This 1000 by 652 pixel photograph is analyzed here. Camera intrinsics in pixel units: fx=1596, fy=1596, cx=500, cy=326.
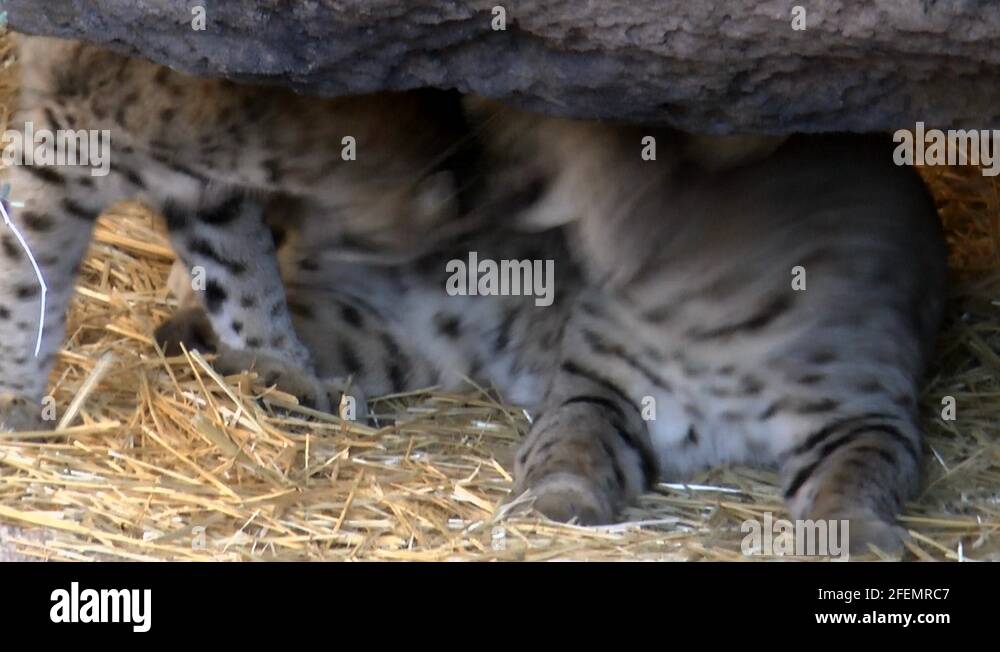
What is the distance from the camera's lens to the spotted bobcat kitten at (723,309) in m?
3.83

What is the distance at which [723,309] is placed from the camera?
13.3 ft

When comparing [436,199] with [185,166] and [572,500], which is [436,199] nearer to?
[185,166]

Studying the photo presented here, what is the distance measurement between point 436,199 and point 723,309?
812 millimetres

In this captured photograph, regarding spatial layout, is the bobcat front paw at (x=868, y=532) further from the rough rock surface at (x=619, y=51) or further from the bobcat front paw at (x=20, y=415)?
the bobcat front paw at (x=20, y=415)

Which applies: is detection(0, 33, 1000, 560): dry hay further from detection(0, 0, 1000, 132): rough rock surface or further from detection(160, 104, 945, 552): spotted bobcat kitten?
detection(0, 0, 1000, 132): rough rock surface

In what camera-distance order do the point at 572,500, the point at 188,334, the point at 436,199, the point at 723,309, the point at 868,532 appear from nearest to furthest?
1. the point at 868,532
2. the point at 572,500
3. the point at 723,309
4. the point at 436,199
5. the point at 188,334

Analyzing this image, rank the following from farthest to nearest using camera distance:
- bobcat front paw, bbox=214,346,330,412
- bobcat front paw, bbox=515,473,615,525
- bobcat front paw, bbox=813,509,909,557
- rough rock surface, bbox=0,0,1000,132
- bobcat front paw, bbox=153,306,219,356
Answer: bobcat front paw, bbox=153,306,219,356
bobcat front paw, bbox=214,346,330,412
bobcat front paw, bbox=515,473,615,525
bobcat front paw, bbox=813,509,909,557
rough rock surface, bbox=0,0,1000,132

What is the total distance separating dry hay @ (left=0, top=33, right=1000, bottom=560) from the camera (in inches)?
133

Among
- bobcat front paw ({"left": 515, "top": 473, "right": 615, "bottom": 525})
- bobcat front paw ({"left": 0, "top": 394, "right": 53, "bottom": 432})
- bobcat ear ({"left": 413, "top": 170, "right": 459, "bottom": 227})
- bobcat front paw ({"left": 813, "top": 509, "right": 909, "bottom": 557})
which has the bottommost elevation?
bobcat front paw ({"left": 813, "top": 509, "right": 909, "bottom": 557})

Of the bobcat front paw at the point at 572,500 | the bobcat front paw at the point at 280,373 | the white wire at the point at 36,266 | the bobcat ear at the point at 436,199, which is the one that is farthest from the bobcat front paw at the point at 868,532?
the white wire at the point at 36,266

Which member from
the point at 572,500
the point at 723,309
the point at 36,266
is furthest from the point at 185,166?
the point at 723,309

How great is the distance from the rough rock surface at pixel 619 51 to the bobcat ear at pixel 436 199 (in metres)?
0.93

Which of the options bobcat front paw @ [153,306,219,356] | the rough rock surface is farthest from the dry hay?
the rough rock surface

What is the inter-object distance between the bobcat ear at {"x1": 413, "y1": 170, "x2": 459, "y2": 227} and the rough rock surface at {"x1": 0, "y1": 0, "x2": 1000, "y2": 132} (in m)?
0.93
